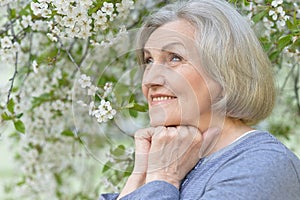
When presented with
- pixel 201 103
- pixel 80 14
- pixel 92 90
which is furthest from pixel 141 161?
pixel 80 14

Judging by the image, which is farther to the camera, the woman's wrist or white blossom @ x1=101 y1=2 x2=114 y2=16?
white blossom @ x1=101 y1=2 x2=114 y2=16

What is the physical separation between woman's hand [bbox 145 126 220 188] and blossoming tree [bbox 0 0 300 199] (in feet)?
1.10

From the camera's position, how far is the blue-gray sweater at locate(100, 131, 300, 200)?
1.81 m

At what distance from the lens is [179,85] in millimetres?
1985

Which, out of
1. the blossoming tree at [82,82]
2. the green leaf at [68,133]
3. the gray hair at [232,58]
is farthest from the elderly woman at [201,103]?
the green leaf at [68,133]

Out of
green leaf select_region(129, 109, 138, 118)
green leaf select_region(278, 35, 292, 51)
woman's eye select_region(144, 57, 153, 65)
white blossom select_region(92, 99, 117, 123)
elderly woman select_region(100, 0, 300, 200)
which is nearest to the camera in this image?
elderly woman select_region(100, 0, 300, 200)

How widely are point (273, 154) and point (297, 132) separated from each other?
111 inches

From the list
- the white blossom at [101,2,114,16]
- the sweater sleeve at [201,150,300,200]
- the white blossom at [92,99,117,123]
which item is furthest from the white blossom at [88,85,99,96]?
the sweater sleeve at [201,150,300,200]

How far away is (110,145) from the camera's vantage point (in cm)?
274

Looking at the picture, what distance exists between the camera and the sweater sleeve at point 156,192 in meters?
1.88

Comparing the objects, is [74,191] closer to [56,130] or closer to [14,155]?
[14,155]

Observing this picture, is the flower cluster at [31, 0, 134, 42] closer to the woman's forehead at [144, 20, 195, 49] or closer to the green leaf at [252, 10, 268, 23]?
the woman's forehead at [144, 20, 195, 49]

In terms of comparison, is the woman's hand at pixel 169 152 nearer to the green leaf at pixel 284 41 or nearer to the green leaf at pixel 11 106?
the green leaf at pixel 284 41

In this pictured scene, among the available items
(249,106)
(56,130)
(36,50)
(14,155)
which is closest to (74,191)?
(14,155)
